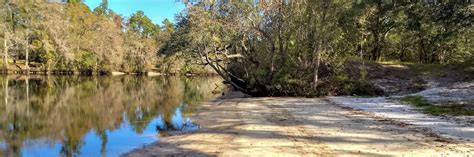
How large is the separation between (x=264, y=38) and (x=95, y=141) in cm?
1419

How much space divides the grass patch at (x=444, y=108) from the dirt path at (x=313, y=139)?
7.50 feet

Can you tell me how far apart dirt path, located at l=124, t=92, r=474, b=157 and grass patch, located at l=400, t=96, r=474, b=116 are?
2.29 metres

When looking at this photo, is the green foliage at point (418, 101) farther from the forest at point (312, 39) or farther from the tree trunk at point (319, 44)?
the tree trunk at point (319, 44)

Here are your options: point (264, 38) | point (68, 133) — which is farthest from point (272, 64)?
point (68, 133)

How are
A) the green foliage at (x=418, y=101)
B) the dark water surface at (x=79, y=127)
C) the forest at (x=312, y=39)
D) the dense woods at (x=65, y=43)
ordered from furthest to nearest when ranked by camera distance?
the dense woods at (x=65, y=43) → the forest at (x=312, y=39) → the green foliage at (x=418, y=101) → the dark water surface at (x=79, y=127)

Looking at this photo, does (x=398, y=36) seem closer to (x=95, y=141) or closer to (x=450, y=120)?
(x=450, y=120)

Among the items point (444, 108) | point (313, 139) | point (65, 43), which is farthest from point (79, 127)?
point (65, 43)

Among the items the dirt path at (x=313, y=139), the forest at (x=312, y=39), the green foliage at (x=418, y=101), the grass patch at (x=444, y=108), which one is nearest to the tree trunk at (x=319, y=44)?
the forest at (x=312, y=39)

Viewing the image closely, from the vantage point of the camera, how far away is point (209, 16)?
23.3 metres

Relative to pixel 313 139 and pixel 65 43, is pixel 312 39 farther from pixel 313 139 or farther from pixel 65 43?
pixel 65 43

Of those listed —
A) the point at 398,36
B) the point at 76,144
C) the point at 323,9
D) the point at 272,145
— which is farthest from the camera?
the point at 398,36

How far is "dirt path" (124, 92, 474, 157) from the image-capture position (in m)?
8.59

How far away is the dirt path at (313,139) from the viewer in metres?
8.59

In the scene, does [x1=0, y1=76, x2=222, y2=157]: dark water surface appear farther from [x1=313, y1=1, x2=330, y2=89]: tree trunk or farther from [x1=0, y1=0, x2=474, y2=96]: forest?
[x1=313, y1=1, x2=330, y2=89]: tree trunk
